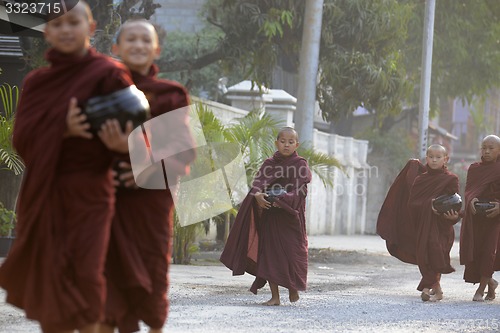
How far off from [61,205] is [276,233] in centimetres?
625

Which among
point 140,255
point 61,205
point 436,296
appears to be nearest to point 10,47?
point 436,296

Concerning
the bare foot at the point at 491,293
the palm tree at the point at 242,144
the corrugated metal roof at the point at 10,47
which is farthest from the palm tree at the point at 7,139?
the bare foot at the point at 491,293

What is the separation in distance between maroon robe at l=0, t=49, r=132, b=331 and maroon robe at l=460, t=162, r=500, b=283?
824cm

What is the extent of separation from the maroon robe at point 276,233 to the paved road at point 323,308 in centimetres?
30

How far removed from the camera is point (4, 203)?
57.4 ft

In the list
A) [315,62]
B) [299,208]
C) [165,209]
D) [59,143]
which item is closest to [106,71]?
[59,143]

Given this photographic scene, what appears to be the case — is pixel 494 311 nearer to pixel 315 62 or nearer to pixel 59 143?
pixel 59 143

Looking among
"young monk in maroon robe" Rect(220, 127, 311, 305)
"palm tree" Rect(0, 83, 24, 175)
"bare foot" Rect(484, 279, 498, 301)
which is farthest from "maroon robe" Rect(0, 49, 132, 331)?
"palm tree" Rect(0, 83, 24, 175)

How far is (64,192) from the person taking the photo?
5801 mm

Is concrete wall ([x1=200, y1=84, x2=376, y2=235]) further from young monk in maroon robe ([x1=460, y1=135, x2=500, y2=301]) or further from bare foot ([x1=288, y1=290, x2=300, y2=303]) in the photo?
bare foot ([x1=288, y1=290, x2=300, y2=303])

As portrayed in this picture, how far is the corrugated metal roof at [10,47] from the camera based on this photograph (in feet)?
60.0

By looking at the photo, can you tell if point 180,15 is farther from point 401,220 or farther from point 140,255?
point 140,255

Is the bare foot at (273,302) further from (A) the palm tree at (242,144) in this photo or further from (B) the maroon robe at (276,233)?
(A) the palm tree at (242,144)

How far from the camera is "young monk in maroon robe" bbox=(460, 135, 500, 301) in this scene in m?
13.5
